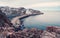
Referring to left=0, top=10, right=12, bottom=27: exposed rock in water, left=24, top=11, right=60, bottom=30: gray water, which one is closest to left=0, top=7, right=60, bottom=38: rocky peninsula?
left=0, top=10, right=12, bottom=27: exposed rock in water

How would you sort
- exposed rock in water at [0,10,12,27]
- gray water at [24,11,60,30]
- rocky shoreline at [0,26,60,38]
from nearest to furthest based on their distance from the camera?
rocky shoreline at [0,26,60,38]
gray water at [24,11,60,30]
exposed rock in water at [0,10,12,27]

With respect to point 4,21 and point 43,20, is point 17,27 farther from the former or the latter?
point 43,20

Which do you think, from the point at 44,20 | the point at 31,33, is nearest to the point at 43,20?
the point at 44,20

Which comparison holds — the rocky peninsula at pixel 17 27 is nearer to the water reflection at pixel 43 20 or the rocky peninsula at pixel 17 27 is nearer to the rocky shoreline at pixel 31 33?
the rocky shoreline at pixel 31 33

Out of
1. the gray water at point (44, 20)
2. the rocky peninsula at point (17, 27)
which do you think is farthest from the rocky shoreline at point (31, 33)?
the gray water at point (44, 20)

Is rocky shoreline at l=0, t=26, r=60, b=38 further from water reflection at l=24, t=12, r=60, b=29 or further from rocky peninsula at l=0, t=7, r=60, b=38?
water reflection at l=24, t=12, r=60, b=29

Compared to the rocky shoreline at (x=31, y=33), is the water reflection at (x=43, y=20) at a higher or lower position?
higher

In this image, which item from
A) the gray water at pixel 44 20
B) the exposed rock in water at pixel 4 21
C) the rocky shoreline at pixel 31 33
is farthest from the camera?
the exposed rock in water at pixel 4 21

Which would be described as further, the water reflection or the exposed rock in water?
the exposed rock in water
